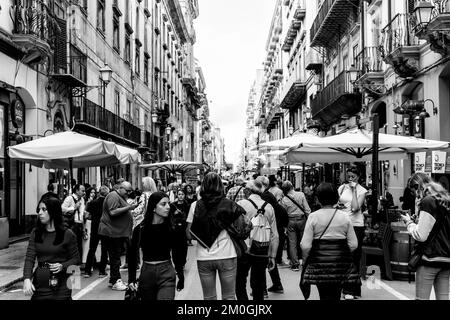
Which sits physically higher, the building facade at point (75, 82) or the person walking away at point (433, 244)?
the building facade at point (75, 82)

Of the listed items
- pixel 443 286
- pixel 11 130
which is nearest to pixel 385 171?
pixel 11 130

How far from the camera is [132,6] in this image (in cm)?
3278

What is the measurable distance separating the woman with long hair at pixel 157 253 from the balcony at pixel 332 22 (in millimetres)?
20486

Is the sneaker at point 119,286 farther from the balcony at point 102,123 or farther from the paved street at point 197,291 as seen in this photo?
the balcony at point 102,123

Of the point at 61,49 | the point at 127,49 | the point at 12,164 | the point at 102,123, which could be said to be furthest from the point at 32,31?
the point at 127,49

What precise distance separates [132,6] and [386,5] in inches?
672

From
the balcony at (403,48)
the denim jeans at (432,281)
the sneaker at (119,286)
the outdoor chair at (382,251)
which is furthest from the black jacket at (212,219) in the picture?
the balcony at (403,48)

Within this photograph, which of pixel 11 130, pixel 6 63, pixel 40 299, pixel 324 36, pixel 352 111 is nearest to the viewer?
pixel 40 299

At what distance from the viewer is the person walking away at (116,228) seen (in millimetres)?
9398

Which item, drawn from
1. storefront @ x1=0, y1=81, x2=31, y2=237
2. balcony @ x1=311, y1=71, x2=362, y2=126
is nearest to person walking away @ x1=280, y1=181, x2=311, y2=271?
storefront @ x1=0, y1=81, x2=31, y2=237

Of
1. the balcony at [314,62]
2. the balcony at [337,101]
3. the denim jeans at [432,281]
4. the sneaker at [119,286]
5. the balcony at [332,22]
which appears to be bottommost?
the sneaker at [119,286]

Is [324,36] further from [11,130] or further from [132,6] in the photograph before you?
[11,130]

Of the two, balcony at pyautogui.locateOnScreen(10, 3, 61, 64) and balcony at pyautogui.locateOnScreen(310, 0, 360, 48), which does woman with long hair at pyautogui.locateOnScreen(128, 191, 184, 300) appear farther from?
balcony at pyautogui.locateOnScreen(310, 0, 360, 48)

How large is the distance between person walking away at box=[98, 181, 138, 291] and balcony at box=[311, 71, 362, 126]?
15.2 metres
